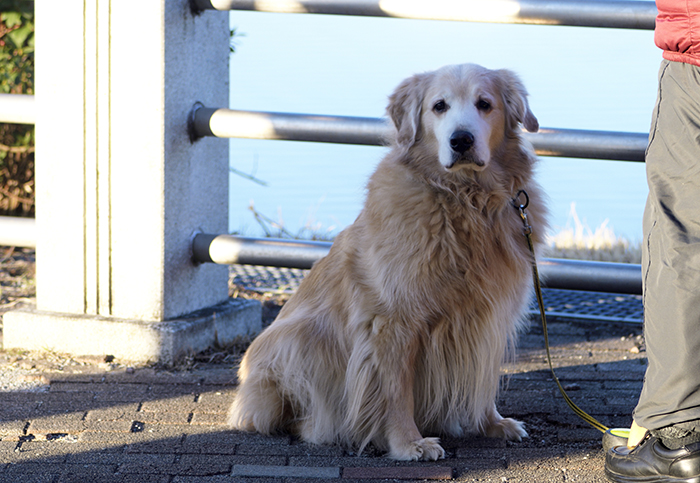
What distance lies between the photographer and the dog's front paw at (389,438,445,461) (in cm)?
241

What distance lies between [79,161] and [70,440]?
52.1 inches

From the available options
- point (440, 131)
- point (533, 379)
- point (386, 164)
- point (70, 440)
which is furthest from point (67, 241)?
point (533, 379)

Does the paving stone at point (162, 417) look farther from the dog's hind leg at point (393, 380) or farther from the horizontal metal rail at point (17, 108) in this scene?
the horizontal metal rail at point (17, 108)

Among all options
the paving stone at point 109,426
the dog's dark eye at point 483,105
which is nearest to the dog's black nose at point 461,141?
the dog's dark eye at point 483,105

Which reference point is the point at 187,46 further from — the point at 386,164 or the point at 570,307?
the point at 570,307

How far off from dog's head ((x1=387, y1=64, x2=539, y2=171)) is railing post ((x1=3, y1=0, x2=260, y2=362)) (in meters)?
1.09

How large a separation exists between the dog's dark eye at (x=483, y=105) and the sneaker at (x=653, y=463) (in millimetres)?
1175

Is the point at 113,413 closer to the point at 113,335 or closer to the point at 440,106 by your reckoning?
the point at 113,335

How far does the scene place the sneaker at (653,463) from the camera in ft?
6.58

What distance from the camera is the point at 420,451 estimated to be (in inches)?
95.0

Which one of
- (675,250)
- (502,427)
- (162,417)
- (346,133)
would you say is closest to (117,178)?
(346,133)

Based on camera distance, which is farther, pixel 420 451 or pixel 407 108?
pixel 407 108

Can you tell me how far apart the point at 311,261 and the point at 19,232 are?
1.37m

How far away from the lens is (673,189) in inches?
77.6
